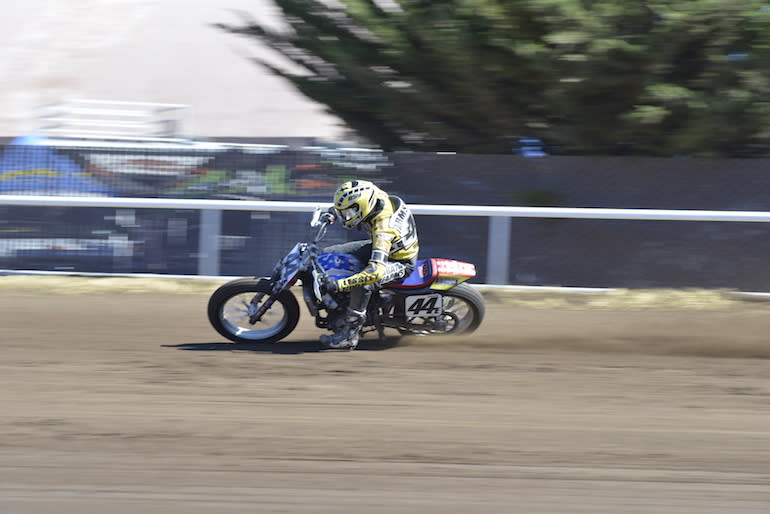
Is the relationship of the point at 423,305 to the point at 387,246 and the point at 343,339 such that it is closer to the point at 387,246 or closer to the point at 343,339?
the point at 387,246

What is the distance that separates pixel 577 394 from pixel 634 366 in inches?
51.7

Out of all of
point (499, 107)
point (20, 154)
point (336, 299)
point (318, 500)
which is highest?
point (499, 107)

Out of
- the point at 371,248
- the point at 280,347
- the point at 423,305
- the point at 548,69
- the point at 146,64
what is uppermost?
the point at 146,64

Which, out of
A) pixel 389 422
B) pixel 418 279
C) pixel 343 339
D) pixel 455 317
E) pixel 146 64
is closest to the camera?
pixel 389 422

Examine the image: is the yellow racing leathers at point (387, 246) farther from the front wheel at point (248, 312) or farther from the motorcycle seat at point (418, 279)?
the front wheel at point (248, 312)

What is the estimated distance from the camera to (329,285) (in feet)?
27.0

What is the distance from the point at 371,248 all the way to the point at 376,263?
396 mm

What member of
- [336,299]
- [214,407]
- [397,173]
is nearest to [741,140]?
[397,173]

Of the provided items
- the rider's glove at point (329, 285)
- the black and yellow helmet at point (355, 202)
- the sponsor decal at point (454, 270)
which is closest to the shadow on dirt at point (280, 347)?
the rider's glove at point (329, 285)

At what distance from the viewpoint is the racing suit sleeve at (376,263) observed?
26.8ft

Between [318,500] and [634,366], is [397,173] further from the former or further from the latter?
[318,500]

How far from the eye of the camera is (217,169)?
42.8 feet

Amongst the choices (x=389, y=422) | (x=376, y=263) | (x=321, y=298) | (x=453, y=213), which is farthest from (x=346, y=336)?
(x=453, y=213)

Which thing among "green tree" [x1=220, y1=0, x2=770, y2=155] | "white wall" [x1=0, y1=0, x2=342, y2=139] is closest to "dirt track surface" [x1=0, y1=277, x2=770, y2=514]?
"green tree" [x1=220, y1=0, x2=770, y2=155]
